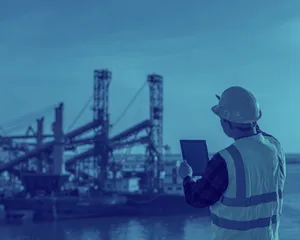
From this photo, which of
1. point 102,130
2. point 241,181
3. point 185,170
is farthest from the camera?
point 102,130

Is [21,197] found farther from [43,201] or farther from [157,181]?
[157,181]

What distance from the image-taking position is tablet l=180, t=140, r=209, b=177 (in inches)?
41.7

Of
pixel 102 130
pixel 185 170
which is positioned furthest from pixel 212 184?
pixel 102 130

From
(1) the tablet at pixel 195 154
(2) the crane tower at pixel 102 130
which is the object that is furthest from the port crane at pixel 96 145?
(1) the tablet at pixel 195 154

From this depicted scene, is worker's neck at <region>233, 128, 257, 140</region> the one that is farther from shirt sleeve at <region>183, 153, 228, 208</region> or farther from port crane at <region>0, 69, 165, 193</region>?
port crane at <region>0, 69, 165, 193</region>

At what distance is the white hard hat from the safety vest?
0.04m

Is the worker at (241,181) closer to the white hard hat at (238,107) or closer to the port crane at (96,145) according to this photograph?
the white hard hat at (238,107)

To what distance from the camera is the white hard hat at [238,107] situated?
36.4 inches

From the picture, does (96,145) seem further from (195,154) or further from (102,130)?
(195,154)

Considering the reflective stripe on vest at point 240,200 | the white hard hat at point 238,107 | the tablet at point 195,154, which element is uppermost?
the white hard hat at point 238,107

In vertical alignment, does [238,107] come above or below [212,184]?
above

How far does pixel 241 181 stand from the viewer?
872 millimetres

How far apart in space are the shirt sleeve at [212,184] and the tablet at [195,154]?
0.15 metres

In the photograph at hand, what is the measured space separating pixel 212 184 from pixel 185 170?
0.11 m
